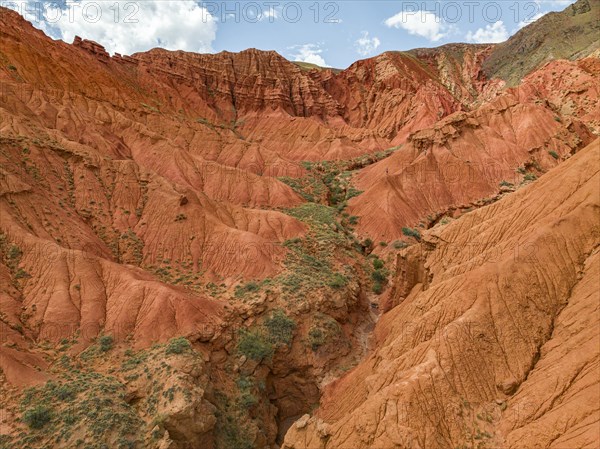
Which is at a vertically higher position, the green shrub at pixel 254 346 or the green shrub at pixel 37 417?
the green shrub at pixel 37 417

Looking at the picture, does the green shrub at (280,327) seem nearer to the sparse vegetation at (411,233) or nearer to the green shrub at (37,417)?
the green shrub at (37,417)

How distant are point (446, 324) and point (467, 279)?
2.17m

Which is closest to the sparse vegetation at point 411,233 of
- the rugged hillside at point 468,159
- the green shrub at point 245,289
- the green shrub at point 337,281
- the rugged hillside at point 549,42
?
the rugged hillside at point 468,159

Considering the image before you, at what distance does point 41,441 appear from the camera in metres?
14.6

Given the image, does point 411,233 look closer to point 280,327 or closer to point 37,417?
point 280,327

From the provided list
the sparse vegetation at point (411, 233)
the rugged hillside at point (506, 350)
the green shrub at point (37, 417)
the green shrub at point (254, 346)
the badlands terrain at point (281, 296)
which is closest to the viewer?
the rugged hillside at point (506, 350)

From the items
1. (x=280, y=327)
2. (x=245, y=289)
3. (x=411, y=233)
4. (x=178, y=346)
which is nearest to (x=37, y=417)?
(x=178, y=346)

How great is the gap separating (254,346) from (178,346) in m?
4.37

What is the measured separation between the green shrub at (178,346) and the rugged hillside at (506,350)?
6808 millimetres

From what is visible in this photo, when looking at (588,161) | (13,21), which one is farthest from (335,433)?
(13,21)

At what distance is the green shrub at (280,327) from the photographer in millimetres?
22609

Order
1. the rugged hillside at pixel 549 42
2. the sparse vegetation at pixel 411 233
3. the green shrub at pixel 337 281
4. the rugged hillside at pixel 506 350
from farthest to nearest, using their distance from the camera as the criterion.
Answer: the rugged hillside at pixel 549 42 < the sparse vegetation at pixel 411 233 < the green shrub at pixel 337 281 < the rugged hillside at pixel 506 350

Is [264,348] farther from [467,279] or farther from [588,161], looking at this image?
[588,161]

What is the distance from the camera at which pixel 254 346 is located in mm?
22000
